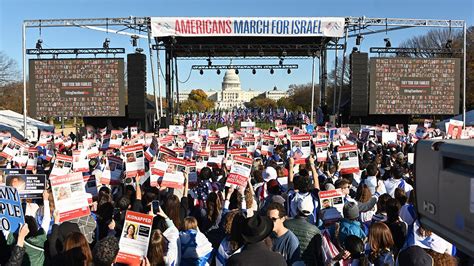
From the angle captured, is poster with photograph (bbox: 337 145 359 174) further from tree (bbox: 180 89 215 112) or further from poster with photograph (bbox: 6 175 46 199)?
tree (bbox: 180 89 215 112)

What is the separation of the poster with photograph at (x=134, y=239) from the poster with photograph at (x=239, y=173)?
9.30ft

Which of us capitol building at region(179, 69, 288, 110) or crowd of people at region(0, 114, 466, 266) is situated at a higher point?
us capitol building at region(179, 69, 288, 110)

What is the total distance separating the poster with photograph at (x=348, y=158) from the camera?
909cm

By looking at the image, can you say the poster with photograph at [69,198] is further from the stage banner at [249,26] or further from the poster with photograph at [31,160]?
the stage banner at [249,26]

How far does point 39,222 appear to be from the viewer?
18.3 feet

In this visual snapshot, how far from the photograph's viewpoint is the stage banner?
24.5 m

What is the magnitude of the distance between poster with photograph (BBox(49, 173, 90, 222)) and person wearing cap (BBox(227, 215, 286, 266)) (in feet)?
8.01

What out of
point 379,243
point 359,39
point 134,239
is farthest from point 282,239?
point 359,39

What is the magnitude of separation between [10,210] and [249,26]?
21.1 m

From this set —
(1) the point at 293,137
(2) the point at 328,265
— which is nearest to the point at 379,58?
(1) the point at 293,137

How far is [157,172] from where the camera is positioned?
26.7 ft

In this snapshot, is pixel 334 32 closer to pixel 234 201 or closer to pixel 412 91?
pixel 412 91

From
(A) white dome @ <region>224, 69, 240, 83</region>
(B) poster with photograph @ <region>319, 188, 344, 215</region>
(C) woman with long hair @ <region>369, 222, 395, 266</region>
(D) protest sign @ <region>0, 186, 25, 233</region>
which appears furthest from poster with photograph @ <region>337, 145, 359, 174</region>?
(A) white dome @ <region>224, 69, 240, 83</region>

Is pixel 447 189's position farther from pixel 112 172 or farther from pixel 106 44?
pixel 106 44
